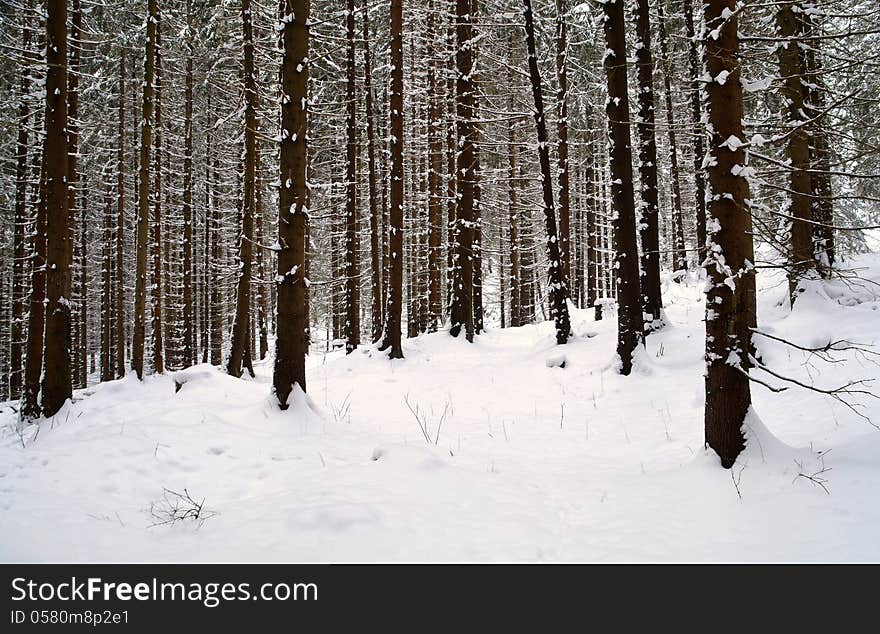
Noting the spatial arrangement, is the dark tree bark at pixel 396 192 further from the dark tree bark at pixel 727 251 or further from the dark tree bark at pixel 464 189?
the dark tree bark at pixel 727 251

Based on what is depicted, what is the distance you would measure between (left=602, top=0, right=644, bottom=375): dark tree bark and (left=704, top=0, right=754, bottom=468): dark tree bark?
4274 mm

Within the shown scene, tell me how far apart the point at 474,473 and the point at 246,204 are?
33.5 feet

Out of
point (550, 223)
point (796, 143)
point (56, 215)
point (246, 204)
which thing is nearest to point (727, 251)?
point (796, 143)

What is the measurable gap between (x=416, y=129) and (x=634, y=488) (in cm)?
2030

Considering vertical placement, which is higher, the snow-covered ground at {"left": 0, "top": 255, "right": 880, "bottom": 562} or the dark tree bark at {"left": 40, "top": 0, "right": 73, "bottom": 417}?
the dark tree bark at {"left": 40, "top": 0, "right": 73, "bottom": 417}

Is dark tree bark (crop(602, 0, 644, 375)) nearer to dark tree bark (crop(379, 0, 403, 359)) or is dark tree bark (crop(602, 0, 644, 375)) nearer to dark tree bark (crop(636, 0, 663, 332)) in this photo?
dark tree bark (crop(636, 0, 663, 332))

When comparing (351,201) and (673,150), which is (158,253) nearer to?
(351,201)

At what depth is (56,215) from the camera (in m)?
8.34

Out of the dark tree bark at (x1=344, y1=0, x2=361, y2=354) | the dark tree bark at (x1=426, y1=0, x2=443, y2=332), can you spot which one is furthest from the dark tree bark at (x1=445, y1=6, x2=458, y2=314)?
the dark tree bark at (x1=344, y1=0, x2=361, y2=354)

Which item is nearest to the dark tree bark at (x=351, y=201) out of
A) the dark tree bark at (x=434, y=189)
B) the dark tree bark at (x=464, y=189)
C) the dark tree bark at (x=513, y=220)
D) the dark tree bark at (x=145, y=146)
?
the dark tree bark at (x=434, y=189)

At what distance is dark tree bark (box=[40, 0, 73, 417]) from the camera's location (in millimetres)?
8203

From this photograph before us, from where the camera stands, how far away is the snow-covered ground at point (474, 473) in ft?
11.6
